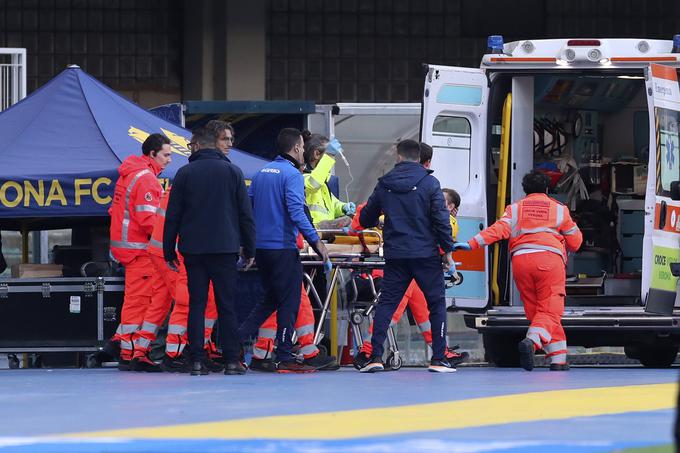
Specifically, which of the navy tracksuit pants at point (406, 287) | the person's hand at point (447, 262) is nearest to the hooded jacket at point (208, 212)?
the navy tracksuit pants at point (406, 287)

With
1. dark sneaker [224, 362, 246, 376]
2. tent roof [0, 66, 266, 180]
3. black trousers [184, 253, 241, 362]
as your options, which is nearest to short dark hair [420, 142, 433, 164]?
tent roof [0, 66, 266, 180]

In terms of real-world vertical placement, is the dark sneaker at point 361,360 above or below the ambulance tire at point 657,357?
above

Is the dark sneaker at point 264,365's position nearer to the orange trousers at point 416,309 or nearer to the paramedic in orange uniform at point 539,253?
the orange trousers at point 416,309

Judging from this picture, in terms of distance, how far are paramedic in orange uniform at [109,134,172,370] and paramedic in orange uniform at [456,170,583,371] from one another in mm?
2387

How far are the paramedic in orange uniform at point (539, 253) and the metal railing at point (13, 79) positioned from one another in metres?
5.25

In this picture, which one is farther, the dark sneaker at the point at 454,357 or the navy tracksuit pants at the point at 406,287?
the dark sneaker at the point at 454,357

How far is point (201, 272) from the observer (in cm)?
1200

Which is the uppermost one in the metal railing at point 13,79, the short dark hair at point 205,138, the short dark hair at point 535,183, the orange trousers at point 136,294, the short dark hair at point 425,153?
the metal railing at point 13,79

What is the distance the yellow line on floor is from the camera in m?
8.11

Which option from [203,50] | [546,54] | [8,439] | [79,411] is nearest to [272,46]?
[203,50]

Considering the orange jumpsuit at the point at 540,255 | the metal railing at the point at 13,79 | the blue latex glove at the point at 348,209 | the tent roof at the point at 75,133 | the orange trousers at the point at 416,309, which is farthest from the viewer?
the metal railing at the point at 13,79

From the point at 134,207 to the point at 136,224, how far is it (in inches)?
5.1

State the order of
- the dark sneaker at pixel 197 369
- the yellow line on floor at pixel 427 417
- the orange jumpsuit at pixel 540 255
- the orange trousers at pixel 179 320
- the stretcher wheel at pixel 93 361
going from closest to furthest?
the yellow line on floor at pixel 427 417 → the dark sneaker at pixel 197 369 → the orange trousers at pixel 179 320 → the orange jumpsuit at pixel 540 255 → the stretcher wheel at pixel 93 361

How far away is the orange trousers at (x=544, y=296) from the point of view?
1278cm
